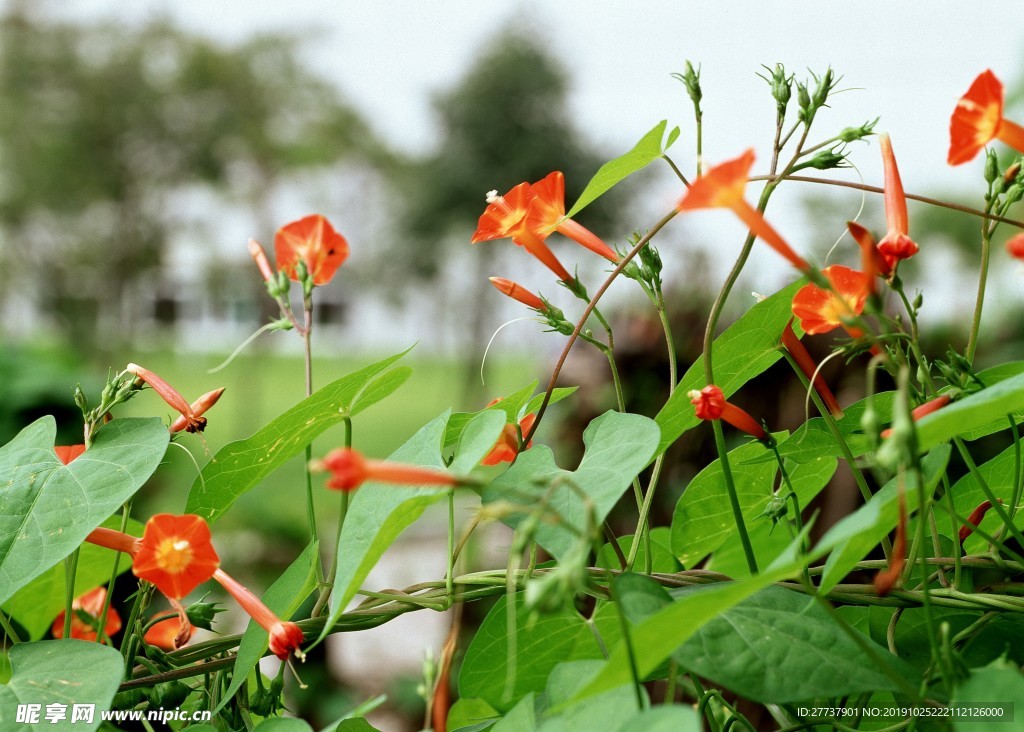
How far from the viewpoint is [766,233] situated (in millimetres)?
397

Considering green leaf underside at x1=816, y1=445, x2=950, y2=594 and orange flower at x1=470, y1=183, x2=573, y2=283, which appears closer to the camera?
green leaf underside at x1=816, y1=445, x2=950, y2=594

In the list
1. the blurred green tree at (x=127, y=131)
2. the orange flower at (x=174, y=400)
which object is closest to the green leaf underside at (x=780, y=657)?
the orange flower at (x=174, y=400)

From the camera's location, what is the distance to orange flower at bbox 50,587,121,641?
619 mm

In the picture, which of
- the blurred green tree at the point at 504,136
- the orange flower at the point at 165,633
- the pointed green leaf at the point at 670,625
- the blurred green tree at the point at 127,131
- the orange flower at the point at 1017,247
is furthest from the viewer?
the blurred green tree at the point at 504,136

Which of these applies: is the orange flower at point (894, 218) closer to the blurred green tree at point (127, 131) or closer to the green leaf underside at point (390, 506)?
the green leaf underside at point (390, 506)

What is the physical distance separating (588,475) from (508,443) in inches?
4.9

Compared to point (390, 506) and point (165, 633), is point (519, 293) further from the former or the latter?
point (165, 633)

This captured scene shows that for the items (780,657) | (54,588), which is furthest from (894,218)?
(54,588)

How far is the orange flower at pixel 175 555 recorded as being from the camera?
1.58ft

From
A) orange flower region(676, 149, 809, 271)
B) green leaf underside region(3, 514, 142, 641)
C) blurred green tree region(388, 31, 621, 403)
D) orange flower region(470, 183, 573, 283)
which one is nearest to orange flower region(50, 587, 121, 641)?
green leaf underside region(3, 514, 142, 641)

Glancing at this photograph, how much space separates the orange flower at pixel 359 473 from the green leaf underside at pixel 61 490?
0.21m

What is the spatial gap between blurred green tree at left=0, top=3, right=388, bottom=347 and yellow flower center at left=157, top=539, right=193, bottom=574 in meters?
12.1

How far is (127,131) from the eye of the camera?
11562 mm

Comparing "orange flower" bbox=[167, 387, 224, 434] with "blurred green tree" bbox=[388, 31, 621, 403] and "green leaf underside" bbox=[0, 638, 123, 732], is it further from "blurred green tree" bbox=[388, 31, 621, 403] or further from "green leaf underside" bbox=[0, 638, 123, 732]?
"blurred green tree" bbox=[388, 31, 621, 403]
